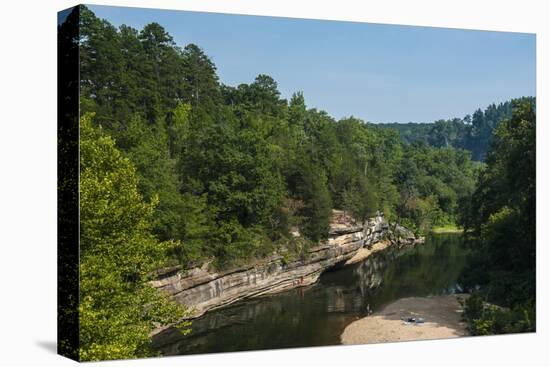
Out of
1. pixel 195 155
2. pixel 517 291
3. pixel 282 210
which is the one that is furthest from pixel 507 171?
pixel 195 155

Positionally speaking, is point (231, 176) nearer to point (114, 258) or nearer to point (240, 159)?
point (240, 159)

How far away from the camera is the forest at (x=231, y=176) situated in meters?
13.3

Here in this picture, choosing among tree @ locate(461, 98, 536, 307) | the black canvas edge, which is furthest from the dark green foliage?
the black canvas edge

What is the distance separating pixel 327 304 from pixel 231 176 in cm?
315

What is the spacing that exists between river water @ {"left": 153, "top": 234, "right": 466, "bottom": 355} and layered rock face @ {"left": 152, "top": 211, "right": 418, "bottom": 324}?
0.72 feet

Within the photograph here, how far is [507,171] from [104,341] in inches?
345

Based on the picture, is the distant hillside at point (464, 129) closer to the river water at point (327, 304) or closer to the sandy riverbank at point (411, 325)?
the river water at point (327, 304)

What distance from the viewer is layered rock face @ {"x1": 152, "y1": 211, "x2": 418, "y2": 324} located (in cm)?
1480

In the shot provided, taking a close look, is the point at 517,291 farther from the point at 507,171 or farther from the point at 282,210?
the point at 282,210

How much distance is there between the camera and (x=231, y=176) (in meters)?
16.0

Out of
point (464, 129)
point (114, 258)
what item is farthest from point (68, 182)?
point (464, 129)

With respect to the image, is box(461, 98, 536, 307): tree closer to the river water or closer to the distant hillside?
the distant hillside

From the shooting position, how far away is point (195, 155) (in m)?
15.6

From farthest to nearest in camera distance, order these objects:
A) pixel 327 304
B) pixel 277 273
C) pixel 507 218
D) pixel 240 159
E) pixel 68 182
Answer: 1. pixel 507 218
2. pixel 277 273
3. pixel 240 159
4. pixel 327 304
5. pixel 68 182
